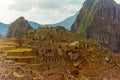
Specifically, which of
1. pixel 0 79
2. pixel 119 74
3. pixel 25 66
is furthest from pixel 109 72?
pixel 0 79

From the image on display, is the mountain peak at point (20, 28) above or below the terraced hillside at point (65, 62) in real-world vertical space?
above

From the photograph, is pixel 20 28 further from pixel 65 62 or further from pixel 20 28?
pixel 65 62

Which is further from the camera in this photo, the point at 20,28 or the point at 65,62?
the point at 20,28

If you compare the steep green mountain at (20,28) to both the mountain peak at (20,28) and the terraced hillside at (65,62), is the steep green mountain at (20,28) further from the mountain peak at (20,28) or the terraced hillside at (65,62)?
the terraced hillside at (65,62)

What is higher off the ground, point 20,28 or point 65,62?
point 20,28

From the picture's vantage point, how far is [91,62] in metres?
61.3

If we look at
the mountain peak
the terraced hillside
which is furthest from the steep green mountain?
the terraced hillside

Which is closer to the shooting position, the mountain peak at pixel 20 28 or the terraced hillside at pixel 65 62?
the terraced hillside at pixel 65 62

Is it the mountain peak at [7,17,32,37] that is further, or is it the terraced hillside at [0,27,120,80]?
the mountain peak at [7,17,32,37]

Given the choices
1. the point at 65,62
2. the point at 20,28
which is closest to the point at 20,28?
the point at 20,28

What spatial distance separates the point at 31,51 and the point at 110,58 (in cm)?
1554

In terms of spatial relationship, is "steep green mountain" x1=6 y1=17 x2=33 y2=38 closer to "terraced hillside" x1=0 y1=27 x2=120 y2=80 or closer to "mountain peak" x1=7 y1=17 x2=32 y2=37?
"mountain peak" x1=7 y1=17 x2=32 y2=37

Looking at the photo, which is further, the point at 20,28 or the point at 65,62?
the point at 20,28

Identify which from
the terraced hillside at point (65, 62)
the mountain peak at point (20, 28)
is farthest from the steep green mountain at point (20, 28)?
the terraced hillside at point (65, 62)
